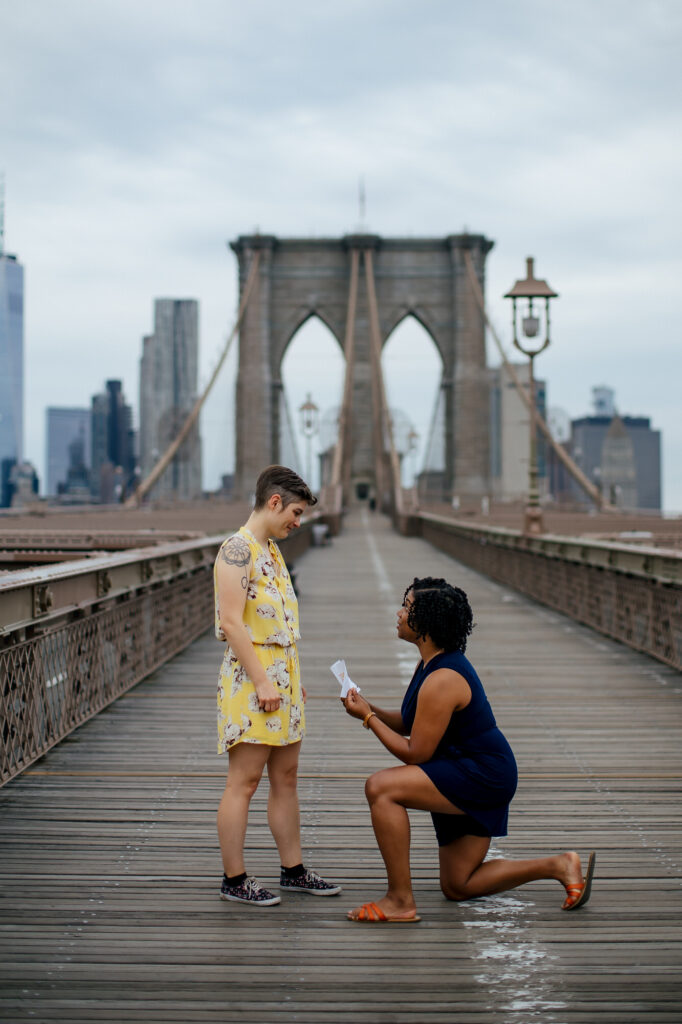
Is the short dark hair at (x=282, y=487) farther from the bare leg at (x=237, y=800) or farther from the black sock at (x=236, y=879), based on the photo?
the black sock at (x=236, y=879)

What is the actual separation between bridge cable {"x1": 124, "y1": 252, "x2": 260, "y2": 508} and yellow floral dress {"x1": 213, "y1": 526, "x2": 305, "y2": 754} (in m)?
41.7

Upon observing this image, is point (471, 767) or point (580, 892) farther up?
point (471, 767)

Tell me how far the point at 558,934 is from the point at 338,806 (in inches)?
70.0

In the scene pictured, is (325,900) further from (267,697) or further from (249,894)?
(267,697)

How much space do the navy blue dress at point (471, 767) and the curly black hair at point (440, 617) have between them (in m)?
0.06

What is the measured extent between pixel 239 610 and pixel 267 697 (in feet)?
1.02

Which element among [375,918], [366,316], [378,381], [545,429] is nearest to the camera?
[375,918]

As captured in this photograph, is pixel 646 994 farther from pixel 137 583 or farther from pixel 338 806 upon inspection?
pixel 137 583

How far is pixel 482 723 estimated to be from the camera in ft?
12.6

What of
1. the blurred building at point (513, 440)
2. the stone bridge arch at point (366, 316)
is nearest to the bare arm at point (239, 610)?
the stone bridge arch at point (366, 316)

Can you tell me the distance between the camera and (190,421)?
6388 cm

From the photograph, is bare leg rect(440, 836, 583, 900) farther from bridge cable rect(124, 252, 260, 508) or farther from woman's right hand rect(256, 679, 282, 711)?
bridge cable rect(124, 252, 260, 508)

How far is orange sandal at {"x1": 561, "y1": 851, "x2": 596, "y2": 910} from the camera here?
375 cm

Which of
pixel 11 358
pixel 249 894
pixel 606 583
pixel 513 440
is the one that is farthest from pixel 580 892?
pixel 11 358
